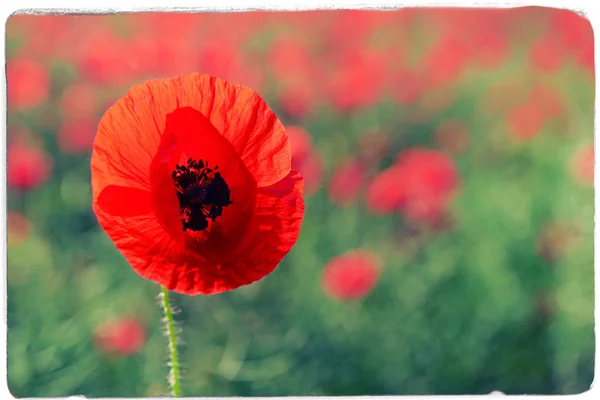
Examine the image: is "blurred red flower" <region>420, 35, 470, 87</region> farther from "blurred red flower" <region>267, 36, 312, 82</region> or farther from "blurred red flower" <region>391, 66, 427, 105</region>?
"blurred red flower" <region>267, 36, 312, 82</region>

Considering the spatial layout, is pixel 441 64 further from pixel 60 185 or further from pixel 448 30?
pixel 60 185

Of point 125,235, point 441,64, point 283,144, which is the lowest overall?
point 125,235

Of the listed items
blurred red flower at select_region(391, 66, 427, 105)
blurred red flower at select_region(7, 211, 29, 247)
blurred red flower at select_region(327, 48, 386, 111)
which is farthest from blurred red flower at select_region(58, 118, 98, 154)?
blurred red flower at select_region(391, 66, 427, 105)

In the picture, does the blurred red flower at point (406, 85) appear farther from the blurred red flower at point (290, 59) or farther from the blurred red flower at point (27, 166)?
the blurred red flower at point (27, 166)

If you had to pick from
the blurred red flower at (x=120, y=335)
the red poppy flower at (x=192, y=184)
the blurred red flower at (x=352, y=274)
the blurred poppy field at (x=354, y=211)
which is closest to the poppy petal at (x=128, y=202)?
the red poppy flower at (x=192, y=184)

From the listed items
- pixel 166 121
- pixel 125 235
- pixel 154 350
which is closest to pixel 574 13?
pixel 166 121

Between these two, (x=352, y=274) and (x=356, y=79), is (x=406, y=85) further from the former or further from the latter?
(x=352, y=274)

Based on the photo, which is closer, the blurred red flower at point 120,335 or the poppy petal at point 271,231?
the poppy petal at point 271,231

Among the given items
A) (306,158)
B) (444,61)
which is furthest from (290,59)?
(444,61)
